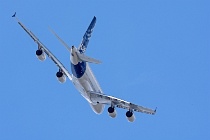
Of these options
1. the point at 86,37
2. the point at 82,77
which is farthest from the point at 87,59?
the point at 86,37

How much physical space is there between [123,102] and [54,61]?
1729 cm

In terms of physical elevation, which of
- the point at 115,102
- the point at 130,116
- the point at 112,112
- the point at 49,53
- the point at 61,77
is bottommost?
the point at 112,112

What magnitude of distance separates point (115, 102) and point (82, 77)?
8613mm

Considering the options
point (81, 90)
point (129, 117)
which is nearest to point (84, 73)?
point (81, 90)

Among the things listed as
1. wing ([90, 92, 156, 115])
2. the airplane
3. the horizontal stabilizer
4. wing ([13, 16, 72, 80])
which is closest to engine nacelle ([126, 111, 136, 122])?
the airplane

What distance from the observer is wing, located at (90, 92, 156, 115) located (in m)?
148

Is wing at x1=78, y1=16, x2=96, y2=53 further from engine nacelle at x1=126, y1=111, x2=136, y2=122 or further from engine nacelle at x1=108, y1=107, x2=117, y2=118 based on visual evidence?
engine nacelle at x1=126, y1=111, x2=136, y2=122

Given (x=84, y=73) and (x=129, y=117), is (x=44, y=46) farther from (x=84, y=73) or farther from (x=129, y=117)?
(x=129, y=117)

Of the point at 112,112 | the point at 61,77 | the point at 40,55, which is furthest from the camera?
the point at 61,77

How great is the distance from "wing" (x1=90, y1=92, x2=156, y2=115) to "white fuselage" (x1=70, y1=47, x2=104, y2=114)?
144cm

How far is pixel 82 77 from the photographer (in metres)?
148

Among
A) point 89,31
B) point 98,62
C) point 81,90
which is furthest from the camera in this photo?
point 89,31

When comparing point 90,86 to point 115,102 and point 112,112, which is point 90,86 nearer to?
point 115,102

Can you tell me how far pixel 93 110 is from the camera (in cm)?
15638
